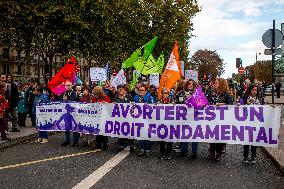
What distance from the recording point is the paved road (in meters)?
8.03

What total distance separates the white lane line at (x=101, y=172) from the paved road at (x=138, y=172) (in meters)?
0.09

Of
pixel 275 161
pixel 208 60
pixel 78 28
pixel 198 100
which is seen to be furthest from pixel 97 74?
pixel 208 60

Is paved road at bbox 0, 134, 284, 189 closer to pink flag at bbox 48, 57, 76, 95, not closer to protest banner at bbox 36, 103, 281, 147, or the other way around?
protest banner at bbox 36, 103, 281, 147

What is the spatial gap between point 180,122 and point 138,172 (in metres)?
2.31

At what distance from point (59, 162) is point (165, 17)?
45057 mm

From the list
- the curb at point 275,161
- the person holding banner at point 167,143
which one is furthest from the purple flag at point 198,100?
the curb at point 275,161

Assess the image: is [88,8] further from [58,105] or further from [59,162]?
[59,162]

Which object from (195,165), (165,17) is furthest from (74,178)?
(165,17)

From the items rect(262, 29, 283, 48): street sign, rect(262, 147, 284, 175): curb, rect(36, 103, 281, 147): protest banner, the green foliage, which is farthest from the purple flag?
the green foliage

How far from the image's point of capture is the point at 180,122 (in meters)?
11.0

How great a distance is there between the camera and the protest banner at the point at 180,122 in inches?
405

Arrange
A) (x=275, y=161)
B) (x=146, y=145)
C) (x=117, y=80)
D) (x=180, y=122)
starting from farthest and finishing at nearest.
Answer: (x=117, y=80) < (x=146, y=145) < (x=180, y=122) < (x=275, y=161)

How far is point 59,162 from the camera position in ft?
32.8

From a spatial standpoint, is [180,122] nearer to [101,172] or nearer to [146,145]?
[146,145]
